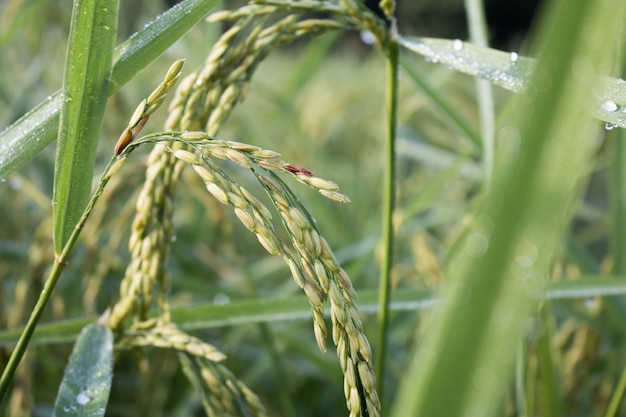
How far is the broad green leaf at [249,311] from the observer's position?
0.49m

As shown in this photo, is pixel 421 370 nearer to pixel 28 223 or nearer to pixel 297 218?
pixel 297 218

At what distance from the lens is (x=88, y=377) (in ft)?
1.32

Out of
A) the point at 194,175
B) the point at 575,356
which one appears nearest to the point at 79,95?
the point at 194,175

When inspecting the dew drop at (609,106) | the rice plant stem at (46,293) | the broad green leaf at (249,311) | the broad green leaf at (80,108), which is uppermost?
the broad green leaf at (80,108)

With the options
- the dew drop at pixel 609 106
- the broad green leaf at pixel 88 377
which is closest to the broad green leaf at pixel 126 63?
the broad green leaf at pixel 88 377

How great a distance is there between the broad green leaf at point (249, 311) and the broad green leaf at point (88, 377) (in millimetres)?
63

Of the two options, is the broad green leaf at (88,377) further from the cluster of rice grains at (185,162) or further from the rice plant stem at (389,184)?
the rice plant stem at (389,184)

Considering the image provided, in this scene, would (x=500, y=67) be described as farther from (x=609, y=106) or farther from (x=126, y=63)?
(x=126, y=63)

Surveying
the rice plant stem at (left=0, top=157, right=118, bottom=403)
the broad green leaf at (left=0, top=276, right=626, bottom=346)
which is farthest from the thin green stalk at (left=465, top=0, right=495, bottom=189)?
the rice plant stem at (left=0, top=157, right=118, bottom=403)

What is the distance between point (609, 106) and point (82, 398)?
0.35 metres

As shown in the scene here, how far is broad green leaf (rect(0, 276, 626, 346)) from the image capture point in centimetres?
49

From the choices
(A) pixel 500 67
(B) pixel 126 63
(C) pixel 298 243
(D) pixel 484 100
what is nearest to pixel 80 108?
(B) pixel 126 63

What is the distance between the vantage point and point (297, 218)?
298 millimetres

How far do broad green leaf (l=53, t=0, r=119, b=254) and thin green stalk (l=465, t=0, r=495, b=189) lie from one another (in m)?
0.33
